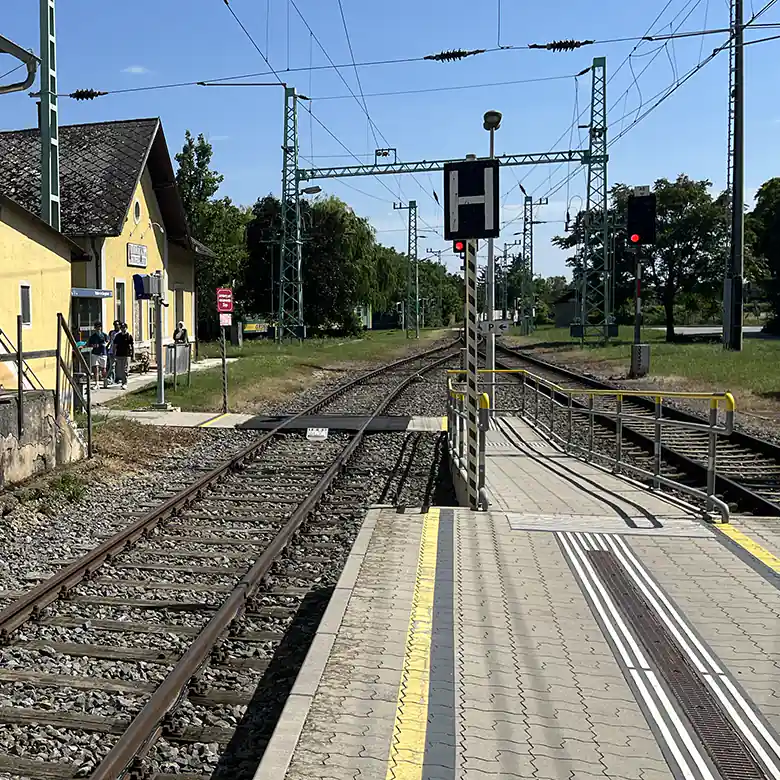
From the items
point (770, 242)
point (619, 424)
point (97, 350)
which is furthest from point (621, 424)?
point (770, 242)

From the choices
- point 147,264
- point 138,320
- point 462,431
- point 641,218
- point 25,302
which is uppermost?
point 641,218

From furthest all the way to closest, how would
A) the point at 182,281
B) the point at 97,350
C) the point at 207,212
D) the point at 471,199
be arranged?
the point at 207,212 → the point at 182,281 → the point at 97,350 → the point at 471,199

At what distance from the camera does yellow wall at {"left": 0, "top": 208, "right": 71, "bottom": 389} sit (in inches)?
580

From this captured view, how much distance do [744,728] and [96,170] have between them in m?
28.2

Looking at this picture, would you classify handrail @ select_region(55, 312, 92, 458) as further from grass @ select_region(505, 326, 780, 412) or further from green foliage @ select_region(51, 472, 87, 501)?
grass @ select_region(505, 326, 780, 412)

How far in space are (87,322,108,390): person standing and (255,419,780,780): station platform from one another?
15.8 meters

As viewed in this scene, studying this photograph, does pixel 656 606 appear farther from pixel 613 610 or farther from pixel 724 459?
pixel 724 459

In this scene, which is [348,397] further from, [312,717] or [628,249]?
[312,717]

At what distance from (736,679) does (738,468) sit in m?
8.25

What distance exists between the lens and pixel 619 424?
11.4 m

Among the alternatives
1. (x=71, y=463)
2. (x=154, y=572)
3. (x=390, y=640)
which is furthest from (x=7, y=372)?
(x=390, y=640)

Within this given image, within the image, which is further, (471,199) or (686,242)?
(686,242)

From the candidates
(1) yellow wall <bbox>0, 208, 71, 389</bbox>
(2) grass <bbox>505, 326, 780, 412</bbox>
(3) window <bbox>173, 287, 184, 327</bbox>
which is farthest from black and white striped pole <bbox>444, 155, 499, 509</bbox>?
(3) window <bbox>173, 287, 184, 327</bbox>

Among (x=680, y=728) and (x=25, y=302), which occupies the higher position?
(x=25, y=302)
